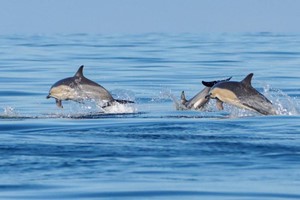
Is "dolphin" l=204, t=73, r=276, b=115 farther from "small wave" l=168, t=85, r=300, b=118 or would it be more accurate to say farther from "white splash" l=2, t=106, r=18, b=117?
"white splash" l=2, t=106, r=18, b=117

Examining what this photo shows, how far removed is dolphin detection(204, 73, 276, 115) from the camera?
14797 millimetres

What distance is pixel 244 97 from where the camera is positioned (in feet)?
48.5

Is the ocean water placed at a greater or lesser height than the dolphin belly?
lesser

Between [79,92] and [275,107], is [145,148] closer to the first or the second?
[275,107]

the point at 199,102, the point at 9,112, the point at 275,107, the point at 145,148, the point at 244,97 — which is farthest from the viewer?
the point at 199,102

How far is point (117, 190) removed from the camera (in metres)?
9.13

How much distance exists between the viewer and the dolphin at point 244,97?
1480 cm

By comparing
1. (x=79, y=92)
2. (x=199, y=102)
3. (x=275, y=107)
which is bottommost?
(x=275, y=107)

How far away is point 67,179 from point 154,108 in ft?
24.3

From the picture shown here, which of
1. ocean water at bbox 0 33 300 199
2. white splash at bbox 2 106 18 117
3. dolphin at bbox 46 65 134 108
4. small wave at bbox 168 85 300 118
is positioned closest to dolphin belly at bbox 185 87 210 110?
small wave at bbox 168 85 300 118

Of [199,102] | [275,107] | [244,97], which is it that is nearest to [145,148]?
[244,97]

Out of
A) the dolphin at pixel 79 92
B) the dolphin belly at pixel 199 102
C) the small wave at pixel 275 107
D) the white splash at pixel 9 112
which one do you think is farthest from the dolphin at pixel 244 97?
the white splash at pixel 9 112

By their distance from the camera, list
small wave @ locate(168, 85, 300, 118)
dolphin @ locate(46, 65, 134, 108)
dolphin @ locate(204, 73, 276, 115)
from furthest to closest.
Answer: dolphin @ locate(46, 65, 134, 108)
small wave @ locate(168, 85, 300, 118)
dolphin @ locate(204, 73, 276, 115)

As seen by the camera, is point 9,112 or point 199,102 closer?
point 9,112
